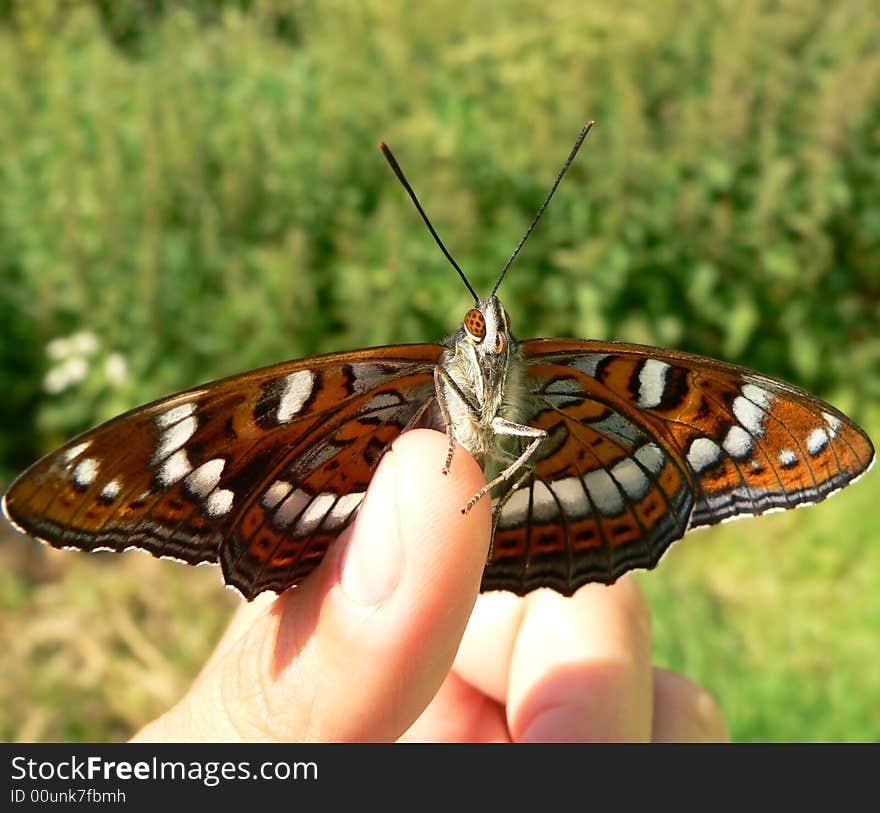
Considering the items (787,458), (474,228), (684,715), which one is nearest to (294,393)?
(787,458)

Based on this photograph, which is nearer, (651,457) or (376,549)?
(376,549)

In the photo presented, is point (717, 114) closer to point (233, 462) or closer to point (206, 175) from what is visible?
point (206, 175)

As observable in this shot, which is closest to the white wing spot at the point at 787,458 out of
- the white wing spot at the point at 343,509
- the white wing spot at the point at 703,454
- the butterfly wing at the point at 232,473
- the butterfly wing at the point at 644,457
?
the butterfly wing at the point at 644,457

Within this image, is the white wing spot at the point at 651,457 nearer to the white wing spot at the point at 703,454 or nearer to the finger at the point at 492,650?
the white wing spot at the point at 703,454

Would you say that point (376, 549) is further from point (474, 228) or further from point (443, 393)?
point (474, 228)

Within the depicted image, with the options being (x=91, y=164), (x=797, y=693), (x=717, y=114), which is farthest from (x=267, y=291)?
(x=797, y=693)

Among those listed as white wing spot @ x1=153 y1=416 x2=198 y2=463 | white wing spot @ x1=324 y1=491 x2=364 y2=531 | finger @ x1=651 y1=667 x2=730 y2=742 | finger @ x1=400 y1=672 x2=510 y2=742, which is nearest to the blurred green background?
finger @ x1=651 y1=667 x2=730 y2=742

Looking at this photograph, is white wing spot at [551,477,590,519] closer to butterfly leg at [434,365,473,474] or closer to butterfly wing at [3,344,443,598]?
butterfly leg at [434,365,473,474]
